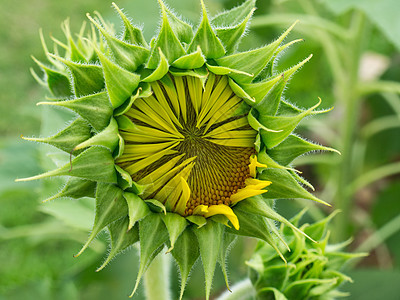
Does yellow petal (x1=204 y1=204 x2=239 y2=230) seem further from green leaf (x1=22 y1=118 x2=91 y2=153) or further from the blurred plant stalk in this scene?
Answer: the blurred plant stalk

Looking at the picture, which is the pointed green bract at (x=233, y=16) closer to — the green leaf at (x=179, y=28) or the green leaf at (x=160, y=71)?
the green leaf at (x=179, y=28)

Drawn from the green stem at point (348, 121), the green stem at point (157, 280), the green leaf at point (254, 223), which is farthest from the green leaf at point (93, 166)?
the green stem at point (348, 121)

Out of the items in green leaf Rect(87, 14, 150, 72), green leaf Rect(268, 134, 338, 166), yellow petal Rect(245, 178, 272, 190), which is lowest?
yellow petal Rect(245, 178, 272, 190)

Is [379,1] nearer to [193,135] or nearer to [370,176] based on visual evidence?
[370,176]

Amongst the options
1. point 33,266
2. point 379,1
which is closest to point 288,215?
point 379,1

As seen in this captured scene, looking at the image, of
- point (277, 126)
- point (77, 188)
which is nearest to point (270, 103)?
point (277, 126)

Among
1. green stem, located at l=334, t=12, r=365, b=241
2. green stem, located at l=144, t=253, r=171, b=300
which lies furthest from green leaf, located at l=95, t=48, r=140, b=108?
green stem, located at l=334, t=12, r=365, b=241

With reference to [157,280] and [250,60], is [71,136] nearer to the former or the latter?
[250,60]
